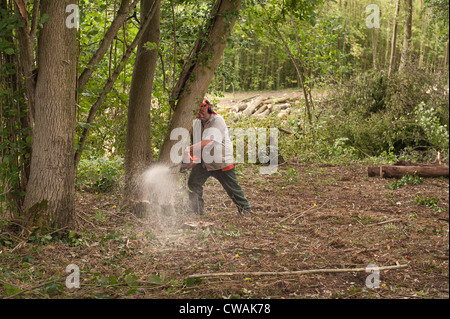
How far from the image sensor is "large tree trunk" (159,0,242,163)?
5789mm

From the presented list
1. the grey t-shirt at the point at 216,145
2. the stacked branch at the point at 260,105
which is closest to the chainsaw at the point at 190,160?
the grey t-shirt at the point at 216,145

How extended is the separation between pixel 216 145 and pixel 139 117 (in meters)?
1.16

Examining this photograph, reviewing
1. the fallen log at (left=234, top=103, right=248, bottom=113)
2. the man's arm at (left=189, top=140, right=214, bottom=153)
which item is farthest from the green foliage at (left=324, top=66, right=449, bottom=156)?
the fallen log at (left=234, top=103, right=248, bottom=113)

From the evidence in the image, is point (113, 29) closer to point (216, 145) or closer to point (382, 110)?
point (216, 145)

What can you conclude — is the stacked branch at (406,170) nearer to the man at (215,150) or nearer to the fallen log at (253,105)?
the man at (215,150)

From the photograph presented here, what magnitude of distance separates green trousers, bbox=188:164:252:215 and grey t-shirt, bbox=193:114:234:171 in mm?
176

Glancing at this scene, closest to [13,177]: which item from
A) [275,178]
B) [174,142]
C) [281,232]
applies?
[174,142]

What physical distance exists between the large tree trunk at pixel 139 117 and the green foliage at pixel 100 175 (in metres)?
1.14

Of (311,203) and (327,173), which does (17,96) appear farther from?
(327,173)

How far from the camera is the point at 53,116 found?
467cm

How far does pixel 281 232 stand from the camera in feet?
18.1

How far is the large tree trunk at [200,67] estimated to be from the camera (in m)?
5.79

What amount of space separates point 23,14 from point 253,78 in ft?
89.0

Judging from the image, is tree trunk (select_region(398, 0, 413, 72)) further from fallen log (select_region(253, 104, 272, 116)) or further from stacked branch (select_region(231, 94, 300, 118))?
fallen log (select_region(253, 104, 272, 116))
